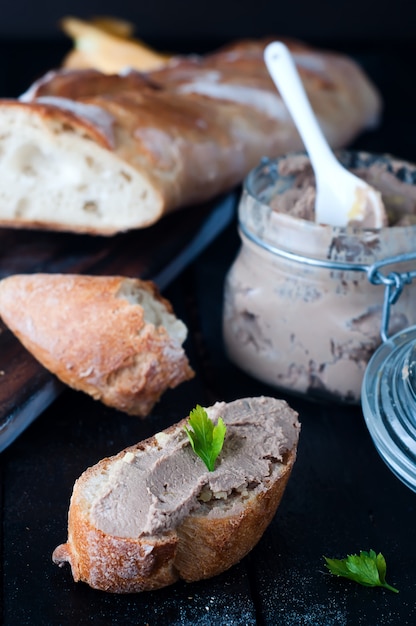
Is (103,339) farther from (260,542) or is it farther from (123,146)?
(123,146)

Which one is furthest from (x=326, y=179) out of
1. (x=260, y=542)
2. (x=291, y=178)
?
(x=260, y=542)

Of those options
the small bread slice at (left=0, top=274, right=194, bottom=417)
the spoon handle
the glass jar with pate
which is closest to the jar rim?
the glass jar with pate

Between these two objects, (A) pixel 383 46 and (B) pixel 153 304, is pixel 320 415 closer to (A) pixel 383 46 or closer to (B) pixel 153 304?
(B) pixel 153 304

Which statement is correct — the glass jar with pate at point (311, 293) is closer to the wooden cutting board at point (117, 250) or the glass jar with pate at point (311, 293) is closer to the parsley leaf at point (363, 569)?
the wooden cutting board at point (117, 250)

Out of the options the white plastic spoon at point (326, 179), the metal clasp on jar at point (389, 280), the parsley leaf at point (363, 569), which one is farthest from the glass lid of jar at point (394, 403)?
the white plastic spoon at point (326, 179)

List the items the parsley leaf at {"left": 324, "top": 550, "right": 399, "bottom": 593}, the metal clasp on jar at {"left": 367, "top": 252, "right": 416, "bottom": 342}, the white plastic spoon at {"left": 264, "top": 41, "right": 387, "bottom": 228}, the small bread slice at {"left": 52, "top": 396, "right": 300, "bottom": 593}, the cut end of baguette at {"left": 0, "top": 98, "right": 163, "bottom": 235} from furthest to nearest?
the cut end of baguette at {"left": 0, "top": 98, "right": 163, "bottom": 235}
the white plastic spoon at {"left": 264, "top": 41, "right": 387, "bottom": 228}
the metal clasp on jar at {"left": 367, "top": 252, "right": 416, "bottom": 342}
the parsley leaf at {"left": 324, "top": 550, "right": 399, "bottom": 593}
the small bread slice at {"left": 52, "top": 396, "right": 300, "bottom": 593}

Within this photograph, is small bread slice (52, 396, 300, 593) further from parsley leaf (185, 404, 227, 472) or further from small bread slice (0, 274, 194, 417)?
small bread slice (0, 274, 194, 417)

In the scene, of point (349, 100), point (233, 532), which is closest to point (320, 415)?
point (233, 532)
